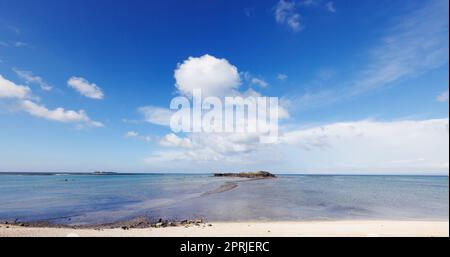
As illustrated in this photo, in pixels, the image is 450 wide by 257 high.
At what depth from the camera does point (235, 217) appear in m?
19.5

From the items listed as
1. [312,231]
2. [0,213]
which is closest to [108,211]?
[0,213]

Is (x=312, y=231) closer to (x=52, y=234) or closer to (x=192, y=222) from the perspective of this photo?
(x=192, y=222)
